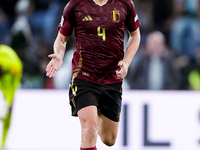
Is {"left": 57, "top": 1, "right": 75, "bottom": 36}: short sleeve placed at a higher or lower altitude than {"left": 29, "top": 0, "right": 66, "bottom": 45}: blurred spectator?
lower

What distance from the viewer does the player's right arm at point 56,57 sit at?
4199 mm

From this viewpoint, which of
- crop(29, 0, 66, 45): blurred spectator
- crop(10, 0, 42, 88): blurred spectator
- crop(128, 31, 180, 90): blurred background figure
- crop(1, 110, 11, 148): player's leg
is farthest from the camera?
crop(29, 0, 66, 45): blurred spectator

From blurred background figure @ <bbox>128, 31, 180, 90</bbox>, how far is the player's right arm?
2995 millimetres

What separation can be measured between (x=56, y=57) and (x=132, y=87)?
11.3ft

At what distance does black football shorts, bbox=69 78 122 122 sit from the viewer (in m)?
4.41

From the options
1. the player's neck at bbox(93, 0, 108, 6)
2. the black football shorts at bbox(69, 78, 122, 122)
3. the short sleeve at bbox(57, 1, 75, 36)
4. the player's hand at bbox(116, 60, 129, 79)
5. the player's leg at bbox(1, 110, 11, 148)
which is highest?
the player's neck at bbox(93, 0, 108, 6)

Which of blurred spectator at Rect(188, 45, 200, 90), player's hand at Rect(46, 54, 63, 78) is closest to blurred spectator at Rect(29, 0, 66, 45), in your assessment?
blurred spectator at Rect(188, 45, 200, 90)

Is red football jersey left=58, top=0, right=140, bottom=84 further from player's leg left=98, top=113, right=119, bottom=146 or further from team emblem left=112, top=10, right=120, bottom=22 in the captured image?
Result: player's leg left=98, top=113, right=119, bottom=146

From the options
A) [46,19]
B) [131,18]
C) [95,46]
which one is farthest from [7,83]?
[131,18]

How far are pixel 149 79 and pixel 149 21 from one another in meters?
1.97

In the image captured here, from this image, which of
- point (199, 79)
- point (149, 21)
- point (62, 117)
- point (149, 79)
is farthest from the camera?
point (149, 21)

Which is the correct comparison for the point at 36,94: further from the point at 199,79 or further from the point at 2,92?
the point at 199,79

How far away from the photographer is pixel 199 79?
8.29 meters

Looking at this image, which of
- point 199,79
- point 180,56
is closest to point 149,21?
point 180,56
